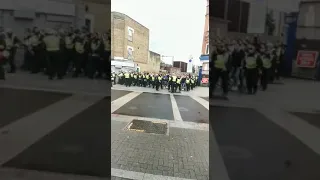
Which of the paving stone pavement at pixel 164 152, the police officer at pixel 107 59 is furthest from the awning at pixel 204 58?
the paving stone pavement at pixel 164 152

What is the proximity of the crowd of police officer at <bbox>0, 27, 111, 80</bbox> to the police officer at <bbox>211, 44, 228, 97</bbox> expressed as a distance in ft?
2.72

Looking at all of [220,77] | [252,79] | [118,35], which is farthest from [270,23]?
[118,35]

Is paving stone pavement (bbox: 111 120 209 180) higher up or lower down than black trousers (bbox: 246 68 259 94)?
lower down

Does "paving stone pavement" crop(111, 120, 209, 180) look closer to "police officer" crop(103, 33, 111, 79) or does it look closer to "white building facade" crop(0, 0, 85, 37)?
"police officer" crop(103, 33, 111, 79)

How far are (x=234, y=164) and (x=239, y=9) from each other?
1.21 meters

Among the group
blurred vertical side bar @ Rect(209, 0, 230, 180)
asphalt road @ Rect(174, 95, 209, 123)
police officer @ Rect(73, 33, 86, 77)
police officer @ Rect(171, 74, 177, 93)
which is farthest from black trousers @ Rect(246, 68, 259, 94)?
police officer @ Rect(73, 33, 86, 77)

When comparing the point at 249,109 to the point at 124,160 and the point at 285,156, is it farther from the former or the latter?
the point at 124,160

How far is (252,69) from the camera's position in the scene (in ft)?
6.41

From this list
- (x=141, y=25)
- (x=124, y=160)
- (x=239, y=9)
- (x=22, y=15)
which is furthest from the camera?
(x=124, y=160)

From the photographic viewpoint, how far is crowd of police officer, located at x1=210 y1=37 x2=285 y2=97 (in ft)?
6.29

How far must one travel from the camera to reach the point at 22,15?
206cm

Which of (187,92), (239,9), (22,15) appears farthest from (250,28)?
(22,15)

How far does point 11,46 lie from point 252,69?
1.93 metres

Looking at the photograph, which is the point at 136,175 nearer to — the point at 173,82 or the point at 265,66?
Result: the point at 173,82
